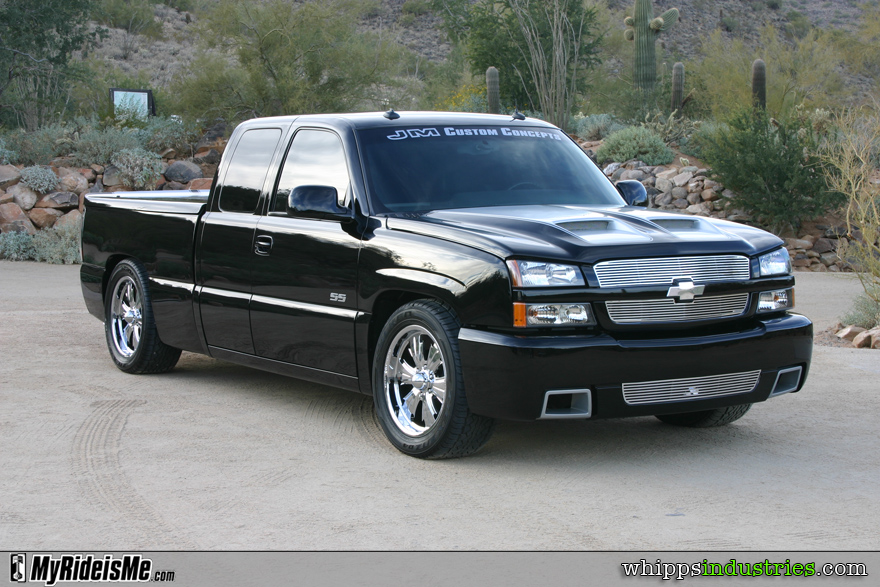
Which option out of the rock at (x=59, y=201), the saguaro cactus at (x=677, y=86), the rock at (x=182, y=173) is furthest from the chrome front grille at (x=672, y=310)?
the saguaro cactus at (x=677, y=86)

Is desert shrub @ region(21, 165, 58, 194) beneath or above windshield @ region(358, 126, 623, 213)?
beneath

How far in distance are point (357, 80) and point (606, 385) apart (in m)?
19.6

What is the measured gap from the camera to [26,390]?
7.14m

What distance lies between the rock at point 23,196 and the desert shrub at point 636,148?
10.3 meters

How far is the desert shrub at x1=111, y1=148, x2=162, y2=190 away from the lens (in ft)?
61.7

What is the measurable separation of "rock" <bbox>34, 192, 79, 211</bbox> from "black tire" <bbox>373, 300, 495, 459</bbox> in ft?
46.0

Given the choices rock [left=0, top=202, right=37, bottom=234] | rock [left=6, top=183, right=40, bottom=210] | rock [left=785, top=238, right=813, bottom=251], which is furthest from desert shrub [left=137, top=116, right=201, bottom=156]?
rock [left=785, top=238, right=813, bottom=251]

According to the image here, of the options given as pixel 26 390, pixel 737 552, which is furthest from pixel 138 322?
pixel 737 552

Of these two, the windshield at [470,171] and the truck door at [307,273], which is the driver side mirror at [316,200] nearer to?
the truck door at [307,273]

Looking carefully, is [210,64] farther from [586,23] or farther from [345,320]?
[345,320]

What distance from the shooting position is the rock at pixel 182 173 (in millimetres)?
19406

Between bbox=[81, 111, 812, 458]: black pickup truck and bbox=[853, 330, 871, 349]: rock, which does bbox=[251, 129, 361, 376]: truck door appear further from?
bbox=[853, 330, 871, 349]: rock

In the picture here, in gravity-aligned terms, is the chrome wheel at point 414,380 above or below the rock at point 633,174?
below

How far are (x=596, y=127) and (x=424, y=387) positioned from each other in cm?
1794
